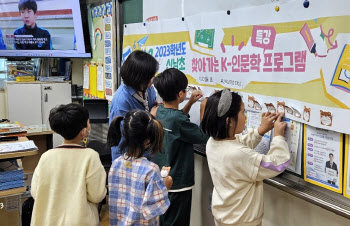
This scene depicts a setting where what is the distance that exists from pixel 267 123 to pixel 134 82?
747 millimetres

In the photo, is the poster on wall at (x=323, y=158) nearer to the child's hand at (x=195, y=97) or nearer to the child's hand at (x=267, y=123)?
the child's hand at (x=267, y=123)

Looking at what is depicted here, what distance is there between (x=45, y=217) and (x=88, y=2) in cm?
298

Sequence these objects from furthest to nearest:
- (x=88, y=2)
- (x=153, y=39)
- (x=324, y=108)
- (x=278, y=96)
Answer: (x=88, y=2) → (x=153, y=39) → (x=278, y=96) → (x=324, y=108)

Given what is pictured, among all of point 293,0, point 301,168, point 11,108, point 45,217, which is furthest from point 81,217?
point 11,108

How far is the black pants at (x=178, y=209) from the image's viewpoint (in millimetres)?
2068

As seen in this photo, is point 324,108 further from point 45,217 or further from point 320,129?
point 45,217

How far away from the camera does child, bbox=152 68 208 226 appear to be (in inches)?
75.9

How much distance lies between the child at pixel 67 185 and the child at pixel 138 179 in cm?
10

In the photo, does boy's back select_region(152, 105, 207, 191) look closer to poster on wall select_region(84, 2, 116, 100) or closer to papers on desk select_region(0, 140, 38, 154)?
papers on desk select_region(0, 140, 38, 154)

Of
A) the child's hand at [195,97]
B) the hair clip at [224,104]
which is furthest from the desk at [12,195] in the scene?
the hair clip at [224,104]

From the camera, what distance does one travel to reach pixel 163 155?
6.67ft

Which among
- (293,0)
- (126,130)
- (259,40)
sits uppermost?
(293,0)

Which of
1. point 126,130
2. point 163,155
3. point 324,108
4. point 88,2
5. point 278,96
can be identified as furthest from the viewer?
point 88,2

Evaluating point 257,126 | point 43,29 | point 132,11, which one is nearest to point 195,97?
point 257,126
